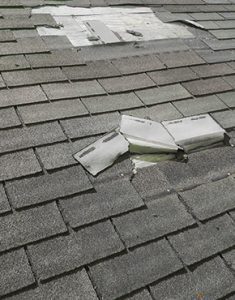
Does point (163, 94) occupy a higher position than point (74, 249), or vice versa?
point (163, 94)

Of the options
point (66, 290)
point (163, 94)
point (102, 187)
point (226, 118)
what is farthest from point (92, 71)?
point (66, 290)

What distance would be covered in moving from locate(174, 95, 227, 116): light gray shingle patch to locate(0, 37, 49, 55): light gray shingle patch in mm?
1530

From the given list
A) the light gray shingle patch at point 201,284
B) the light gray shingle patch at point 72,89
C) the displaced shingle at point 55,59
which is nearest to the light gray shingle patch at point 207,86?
the light gray shingle patch at point 72,89

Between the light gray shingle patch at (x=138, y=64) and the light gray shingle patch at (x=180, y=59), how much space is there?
0.33 feet

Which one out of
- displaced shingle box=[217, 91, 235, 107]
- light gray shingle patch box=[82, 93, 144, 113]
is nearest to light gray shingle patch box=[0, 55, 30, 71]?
light gray shingle patch box=[82, 93, 144, 113]

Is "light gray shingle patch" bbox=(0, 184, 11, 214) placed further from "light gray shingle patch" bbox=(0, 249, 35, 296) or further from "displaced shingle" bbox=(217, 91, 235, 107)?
"displaced shingle" bbox=(217, 91, 235, 107)

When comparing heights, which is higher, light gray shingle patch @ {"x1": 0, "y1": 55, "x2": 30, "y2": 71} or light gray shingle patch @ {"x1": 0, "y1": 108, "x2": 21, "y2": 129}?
light gray shingle patch @ {"x1": 0, "y1": 55, "x2": 30, "y2": 71}

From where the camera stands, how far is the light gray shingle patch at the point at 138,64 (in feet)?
12.3

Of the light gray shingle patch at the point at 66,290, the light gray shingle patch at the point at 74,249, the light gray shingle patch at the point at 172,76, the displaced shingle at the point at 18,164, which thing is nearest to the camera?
the light gray shingle patch at the point at 66,290

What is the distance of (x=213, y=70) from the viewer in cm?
408

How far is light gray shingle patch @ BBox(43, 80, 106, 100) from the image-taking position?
10.5ft

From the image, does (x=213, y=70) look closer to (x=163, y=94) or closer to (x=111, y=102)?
(x=163, y=94)

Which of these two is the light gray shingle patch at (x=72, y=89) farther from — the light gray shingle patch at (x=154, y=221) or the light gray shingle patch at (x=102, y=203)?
the light gray shingle patch at (x=154, y=221)

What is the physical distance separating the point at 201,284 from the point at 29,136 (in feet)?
5.27
